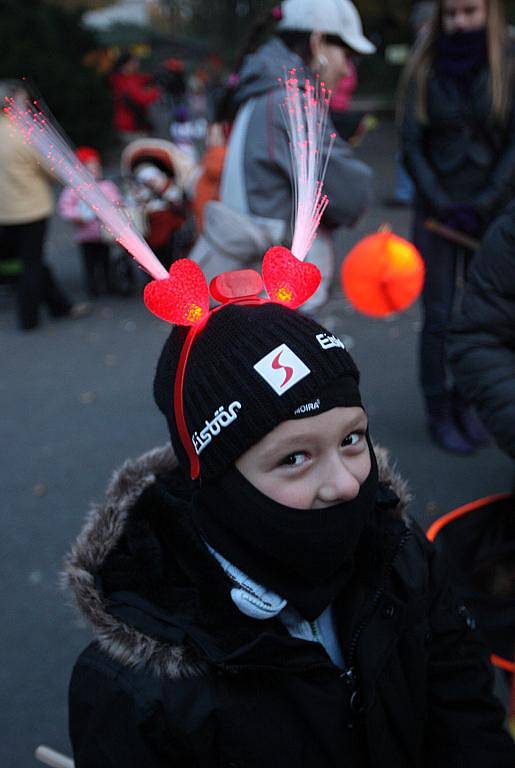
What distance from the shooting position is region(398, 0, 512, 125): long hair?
325cm

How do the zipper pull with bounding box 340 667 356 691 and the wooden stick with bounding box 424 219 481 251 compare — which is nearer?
the zipper pull with bounding box 340 667 356 691

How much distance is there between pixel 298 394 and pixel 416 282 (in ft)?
7.24

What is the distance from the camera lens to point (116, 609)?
138 centimetres

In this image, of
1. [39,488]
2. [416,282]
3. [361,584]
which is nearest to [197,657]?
[361,584]

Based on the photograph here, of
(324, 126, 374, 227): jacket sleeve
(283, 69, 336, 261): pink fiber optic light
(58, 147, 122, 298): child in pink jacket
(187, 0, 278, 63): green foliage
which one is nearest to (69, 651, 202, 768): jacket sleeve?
(283, 69, 336, 261): pink fiber optic light

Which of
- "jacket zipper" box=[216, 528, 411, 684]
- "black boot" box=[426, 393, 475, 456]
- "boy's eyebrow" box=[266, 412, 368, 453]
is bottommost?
"black boot" box=[426, 393, 475, 456]

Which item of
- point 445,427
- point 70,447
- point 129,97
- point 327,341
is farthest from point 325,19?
point 129,97

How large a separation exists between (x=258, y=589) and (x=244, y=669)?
0.14 meters

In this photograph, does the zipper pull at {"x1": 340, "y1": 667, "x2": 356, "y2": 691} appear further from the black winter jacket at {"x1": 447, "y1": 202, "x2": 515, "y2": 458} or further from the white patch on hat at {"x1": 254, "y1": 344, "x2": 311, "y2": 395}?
the black winter jacket at {"x1": 447, "y1": 202, "x2": 515, "y2": 458}

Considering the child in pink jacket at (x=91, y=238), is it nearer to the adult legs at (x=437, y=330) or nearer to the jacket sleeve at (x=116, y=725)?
the adult legs at (x=437, y=330)

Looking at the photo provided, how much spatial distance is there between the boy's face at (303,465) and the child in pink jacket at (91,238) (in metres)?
5.24

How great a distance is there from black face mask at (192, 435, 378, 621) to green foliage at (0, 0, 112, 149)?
1132 centimetres

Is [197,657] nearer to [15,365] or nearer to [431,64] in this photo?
[431,64]

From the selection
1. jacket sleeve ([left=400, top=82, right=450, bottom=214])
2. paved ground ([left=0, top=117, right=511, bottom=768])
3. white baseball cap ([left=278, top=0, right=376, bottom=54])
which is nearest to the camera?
paved ground ([left=0, top=117, right=511, bottom=768])
